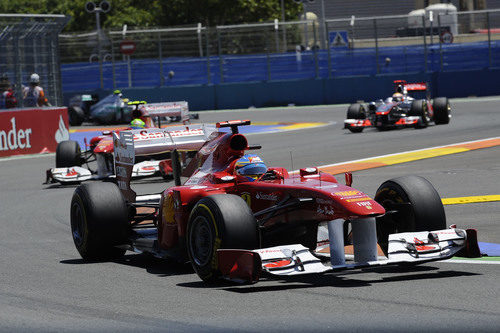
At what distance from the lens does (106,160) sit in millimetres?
16938

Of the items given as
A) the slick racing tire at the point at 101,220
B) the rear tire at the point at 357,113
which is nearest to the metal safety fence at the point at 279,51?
the rear tire at the point at 357,113

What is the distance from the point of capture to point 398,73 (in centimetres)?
3800

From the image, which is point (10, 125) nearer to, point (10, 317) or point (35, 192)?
point (35, 192)

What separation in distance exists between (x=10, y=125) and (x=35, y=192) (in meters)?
7.39

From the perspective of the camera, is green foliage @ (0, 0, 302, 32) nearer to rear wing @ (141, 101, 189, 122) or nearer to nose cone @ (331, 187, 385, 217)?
rear wing @ (141, 101, 189, 122)

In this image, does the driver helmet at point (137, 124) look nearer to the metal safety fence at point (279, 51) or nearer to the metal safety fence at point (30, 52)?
the metal safety fence at point (30, 52)

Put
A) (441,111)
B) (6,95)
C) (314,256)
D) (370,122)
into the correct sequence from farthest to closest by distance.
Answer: (441,111) < (370,122) < (6,95) < (314,256)

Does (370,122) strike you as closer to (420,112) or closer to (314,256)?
(420,112)

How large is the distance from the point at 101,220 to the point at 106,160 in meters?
7.88

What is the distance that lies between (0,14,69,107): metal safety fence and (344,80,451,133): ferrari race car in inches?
305

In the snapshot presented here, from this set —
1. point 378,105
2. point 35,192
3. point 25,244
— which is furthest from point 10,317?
point 378,105

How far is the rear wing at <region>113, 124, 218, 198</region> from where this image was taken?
10406mm

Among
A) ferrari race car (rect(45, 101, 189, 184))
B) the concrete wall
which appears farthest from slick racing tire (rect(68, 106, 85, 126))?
ferrari race car (rect(45, 101, 189, 184))

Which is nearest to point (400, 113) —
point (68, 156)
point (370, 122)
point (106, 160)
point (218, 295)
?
point (370, 122)
